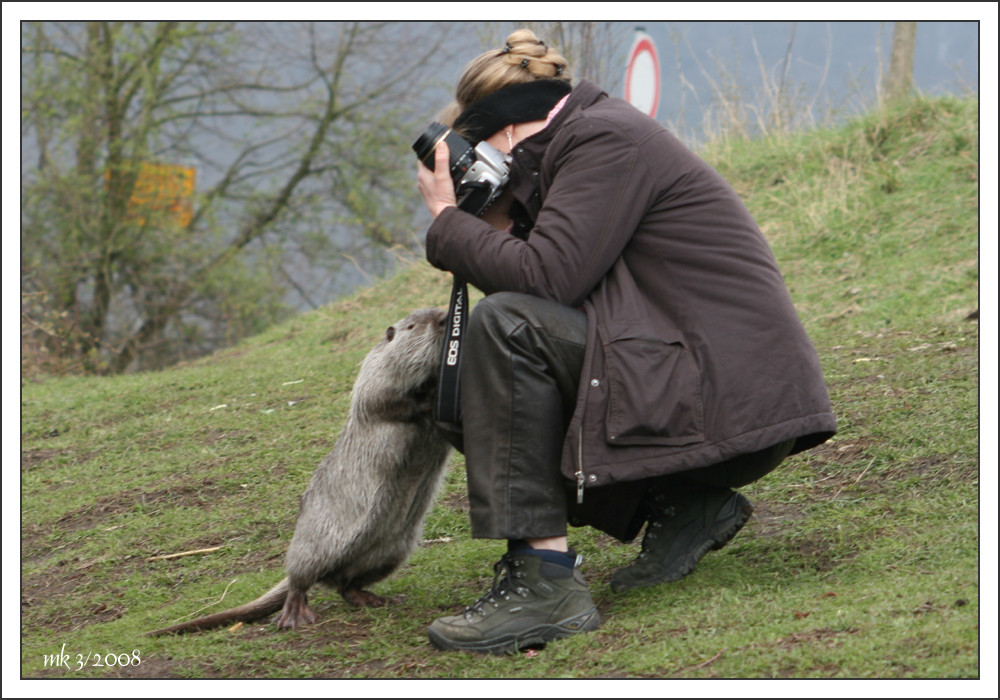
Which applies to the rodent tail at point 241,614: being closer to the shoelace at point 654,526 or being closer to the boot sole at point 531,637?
the boot sole at point 531,637

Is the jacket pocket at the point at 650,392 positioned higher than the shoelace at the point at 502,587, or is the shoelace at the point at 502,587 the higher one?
the jacket pocket at the point at 650,392

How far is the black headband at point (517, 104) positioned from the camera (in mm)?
3059

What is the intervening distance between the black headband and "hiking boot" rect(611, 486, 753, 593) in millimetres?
1263

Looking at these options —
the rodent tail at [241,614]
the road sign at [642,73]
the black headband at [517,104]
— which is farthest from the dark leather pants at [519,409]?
the road sign at [642,73]

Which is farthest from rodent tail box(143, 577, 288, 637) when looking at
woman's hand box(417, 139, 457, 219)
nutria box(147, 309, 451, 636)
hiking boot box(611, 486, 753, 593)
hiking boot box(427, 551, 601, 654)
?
woman's hand box(417, 139, 457, 219)

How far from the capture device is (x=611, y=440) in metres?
2.69

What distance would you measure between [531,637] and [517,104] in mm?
1571

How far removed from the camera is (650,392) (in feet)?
8.83

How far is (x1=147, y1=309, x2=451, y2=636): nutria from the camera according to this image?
329 cm

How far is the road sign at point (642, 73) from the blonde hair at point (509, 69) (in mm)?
5699

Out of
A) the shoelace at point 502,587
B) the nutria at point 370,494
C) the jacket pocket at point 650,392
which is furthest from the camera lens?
the nutria at point 370,494

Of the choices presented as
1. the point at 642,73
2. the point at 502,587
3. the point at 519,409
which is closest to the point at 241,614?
the point at 502,587

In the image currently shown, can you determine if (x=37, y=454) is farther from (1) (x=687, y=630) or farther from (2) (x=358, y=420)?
(1) (x=687, y=630)

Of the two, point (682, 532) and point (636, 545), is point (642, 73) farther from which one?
point (682, 532)
